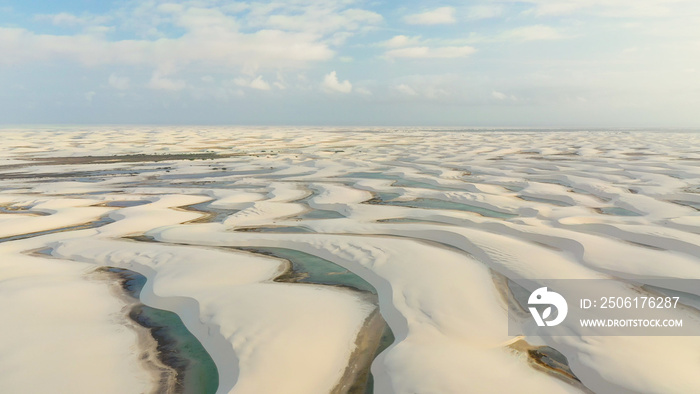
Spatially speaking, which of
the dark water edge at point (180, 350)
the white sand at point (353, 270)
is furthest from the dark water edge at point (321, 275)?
the dark water edge at point (180, 350)

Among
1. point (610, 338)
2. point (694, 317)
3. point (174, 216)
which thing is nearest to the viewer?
point (610, 338)

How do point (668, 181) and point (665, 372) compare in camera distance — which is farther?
point (668, 181)

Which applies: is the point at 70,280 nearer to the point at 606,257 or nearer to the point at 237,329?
the point at 237,329

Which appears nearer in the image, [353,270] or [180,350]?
[180,350]

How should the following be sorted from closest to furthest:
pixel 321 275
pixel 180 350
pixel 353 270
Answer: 1. pixel 180 350
2. pixel 321 275
3. pixel 353 270

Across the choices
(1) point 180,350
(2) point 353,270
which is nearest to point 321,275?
(2) point 353,270

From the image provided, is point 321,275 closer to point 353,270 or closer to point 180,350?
point 353,270

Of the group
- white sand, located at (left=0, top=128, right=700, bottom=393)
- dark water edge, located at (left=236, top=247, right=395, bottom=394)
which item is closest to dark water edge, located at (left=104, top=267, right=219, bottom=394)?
white sand, located at (left=0, top=128, right=700, bottom=393)

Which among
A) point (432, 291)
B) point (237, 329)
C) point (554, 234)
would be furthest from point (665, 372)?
point (554, 234)

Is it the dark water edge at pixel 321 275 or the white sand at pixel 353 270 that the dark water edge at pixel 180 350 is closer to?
the white sand at pixel 353 270
